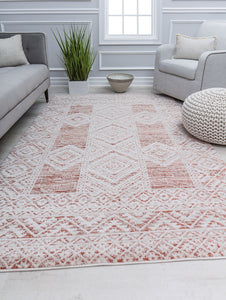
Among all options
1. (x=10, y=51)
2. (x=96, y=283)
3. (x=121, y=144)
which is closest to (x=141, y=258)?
(x=96, y=283)

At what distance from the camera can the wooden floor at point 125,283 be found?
2.95 ft

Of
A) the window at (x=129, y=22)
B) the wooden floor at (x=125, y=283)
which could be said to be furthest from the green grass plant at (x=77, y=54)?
the wooden floor at (x=125, y=283)

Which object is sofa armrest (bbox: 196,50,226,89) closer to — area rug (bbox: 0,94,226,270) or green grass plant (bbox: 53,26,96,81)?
area rug (bbox: 0,94,226,270)

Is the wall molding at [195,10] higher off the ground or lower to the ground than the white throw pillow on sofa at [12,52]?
higher

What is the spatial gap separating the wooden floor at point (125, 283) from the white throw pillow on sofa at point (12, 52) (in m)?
2.08

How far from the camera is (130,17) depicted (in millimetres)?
3504

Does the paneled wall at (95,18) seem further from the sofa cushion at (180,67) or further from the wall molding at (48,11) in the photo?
the sofa cushion at (180,67)

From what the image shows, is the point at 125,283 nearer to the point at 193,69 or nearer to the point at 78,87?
the point at 193,69

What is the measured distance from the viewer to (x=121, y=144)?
196 cm

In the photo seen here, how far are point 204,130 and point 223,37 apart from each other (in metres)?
1.44

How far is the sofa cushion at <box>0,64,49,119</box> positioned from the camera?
176 cm

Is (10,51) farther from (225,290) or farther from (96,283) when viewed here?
(225,290)

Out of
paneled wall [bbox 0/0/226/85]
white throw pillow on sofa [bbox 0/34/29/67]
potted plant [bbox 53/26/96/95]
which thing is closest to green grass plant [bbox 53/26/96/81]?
potted plant [bbox 53/26/96/95]

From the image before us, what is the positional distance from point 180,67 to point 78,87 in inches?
45.5
